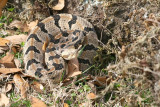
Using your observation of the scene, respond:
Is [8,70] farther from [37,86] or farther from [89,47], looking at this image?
[89,47]

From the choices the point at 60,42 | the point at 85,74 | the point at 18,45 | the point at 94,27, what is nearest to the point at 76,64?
the point at 85,74

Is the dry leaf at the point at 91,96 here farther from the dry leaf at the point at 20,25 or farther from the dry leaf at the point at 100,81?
the dry leaf at the point at 20,25

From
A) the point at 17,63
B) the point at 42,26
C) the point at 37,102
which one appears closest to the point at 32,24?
the point at 42,26

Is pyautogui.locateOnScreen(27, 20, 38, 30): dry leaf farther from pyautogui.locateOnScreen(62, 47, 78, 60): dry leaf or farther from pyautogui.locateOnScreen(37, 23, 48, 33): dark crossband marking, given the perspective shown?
pyautogui.locateOnScreen(62, 47, 78, 60): dry leaf

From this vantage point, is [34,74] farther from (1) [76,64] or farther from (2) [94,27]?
(2) [94,27]

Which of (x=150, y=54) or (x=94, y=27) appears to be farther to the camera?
(x=94, y=27)

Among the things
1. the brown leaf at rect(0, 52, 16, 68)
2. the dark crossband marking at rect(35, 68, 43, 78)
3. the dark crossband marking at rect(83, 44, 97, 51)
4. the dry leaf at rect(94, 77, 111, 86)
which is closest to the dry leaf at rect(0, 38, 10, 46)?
the brown leaf at rect(0, 52, 16, 68)
